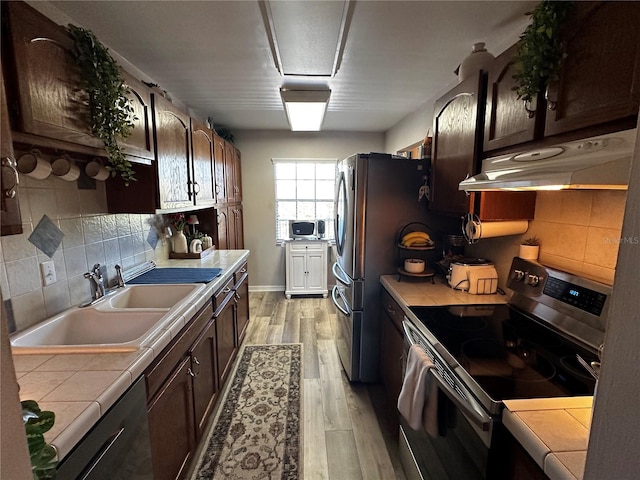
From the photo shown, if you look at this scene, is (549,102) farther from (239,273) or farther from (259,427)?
(239,273)

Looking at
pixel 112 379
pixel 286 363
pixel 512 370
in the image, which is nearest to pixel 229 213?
pixel 286 363

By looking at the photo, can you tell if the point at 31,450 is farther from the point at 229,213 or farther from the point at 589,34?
the point at 229,213

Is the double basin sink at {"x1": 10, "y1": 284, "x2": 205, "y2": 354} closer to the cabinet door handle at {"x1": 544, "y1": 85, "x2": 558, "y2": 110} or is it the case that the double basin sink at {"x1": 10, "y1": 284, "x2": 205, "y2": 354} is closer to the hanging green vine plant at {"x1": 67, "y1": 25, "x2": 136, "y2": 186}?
the hanging green vine plant at {"x1": 67, "y1": 25, "x2": 136, "y2": 186}

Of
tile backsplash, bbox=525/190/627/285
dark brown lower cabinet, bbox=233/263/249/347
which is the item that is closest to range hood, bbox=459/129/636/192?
tile backsplash, bbox=525/190/627/285

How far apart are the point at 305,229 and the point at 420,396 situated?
333 centimetres

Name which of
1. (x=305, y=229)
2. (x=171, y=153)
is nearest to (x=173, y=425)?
(x=171, y=153)

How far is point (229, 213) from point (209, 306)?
1.97 metres

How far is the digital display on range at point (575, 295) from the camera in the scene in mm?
1184

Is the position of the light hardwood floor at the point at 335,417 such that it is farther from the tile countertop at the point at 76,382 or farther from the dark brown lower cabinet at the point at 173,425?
the tile countertop at the point at 76,382

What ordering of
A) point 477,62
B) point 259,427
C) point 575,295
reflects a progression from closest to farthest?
point 575,295, point 477,62, point 259,427

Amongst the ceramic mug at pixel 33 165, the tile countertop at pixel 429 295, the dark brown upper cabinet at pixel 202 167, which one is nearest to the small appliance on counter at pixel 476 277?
the tile countertop at pixel 429 295

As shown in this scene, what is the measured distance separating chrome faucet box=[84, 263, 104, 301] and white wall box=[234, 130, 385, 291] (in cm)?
293

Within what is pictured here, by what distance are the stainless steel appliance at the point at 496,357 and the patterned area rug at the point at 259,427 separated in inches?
28.1

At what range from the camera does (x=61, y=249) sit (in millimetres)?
1521
